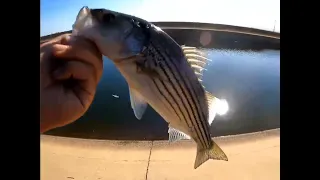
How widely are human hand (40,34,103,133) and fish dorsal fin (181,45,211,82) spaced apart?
0.67 ft

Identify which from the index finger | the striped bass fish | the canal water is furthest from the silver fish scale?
the canal water

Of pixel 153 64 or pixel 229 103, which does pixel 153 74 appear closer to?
pixel 153 64

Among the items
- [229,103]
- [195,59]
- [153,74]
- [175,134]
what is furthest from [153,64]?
[229,103]

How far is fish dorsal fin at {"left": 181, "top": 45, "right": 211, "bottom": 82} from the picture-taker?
0.86m

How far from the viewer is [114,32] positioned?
30.0 inches

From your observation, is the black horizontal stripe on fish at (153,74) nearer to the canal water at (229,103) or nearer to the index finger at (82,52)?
the index finger at (82,52)

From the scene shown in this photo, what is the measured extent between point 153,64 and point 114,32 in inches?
4.3

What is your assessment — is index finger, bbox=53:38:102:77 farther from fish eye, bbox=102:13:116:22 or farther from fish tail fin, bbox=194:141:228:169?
fish tail fin, bbox=194:141:228:169
